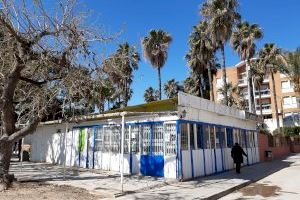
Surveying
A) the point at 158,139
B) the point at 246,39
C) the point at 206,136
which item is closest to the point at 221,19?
the point at 246,39

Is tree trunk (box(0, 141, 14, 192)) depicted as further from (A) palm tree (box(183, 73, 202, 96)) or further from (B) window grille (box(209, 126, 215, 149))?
(A) palm tree (box(183, 73, 202, 96))

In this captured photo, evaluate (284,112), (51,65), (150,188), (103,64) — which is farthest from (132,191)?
(284,112)

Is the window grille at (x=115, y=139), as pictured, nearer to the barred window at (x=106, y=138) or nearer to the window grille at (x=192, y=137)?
the barred window at (x=106, y=138)

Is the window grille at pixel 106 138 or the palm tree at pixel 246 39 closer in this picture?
the window grille at pixel 106 138

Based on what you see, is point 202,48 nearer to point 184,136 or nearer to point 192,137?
point 192,137

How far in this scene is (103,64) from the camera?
12.3 meters

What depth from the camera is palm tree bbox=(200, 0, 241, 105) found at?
31.4 metres

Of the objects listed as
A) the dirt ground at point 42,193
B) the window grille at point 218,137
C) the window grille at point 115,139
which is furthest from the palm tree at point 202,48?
the dirt ground at point 42,193

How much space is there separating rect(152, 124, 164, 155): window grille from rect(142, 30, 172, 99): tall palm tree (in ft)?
73.5

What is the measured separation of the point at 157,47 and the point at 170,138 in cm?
2419

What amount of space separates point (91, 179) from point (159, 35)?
1030 inches

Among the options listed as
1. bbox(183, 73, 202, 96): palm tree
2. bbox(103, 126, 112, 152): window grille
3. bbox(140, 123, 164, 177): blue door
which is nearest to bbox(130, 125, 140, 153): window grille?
bbox(140, 123, 164, 177): blue door

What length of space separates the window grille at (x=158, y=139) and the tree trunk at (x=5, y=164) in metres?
5.96

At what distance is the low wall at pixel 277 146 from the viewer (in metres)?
27.1
